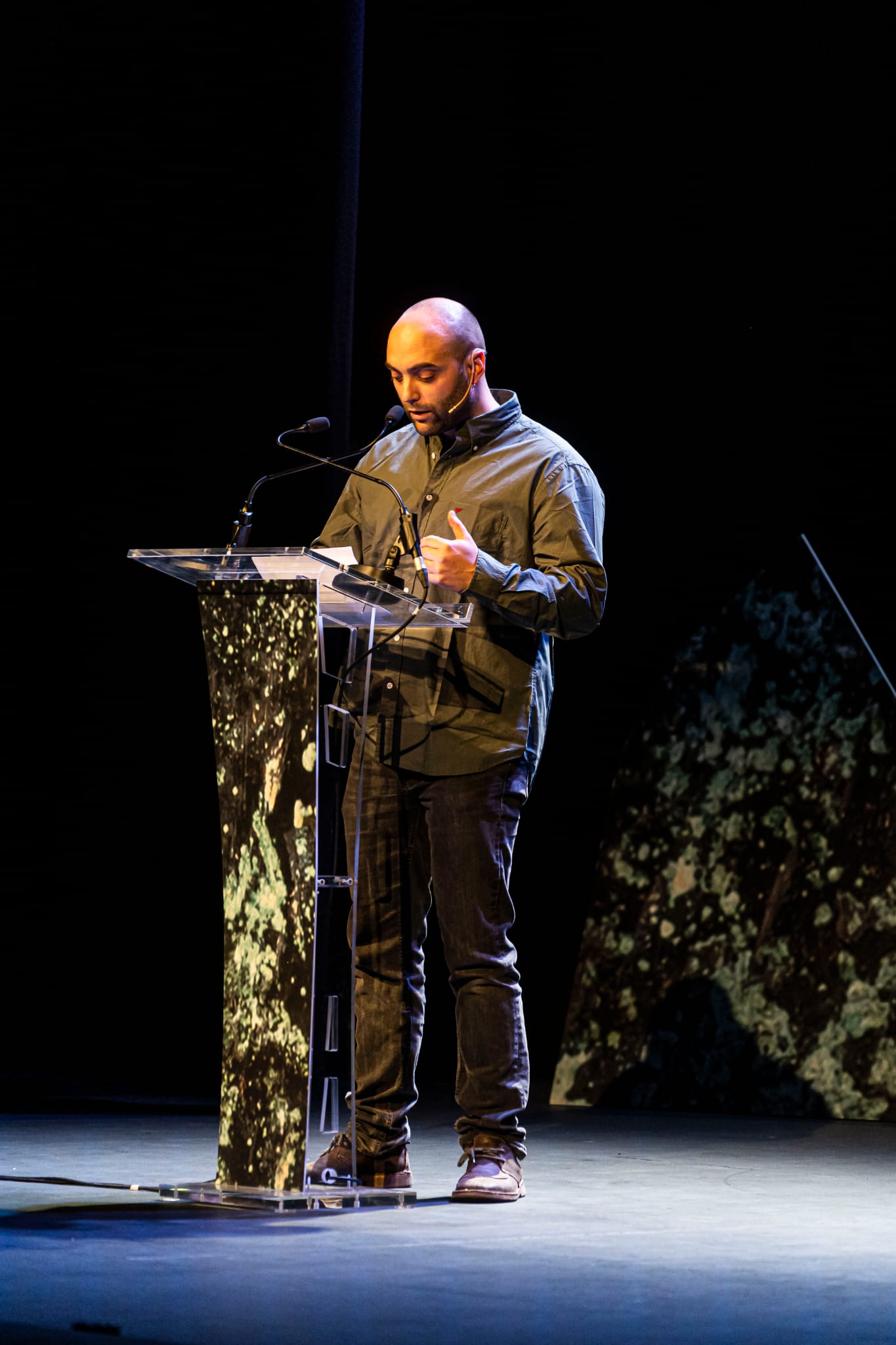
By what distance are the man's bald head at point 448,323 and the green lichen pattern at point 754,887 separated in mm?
1683

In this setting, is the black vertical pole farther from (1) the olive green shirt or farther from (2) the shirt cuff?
(2) the shirt cuff

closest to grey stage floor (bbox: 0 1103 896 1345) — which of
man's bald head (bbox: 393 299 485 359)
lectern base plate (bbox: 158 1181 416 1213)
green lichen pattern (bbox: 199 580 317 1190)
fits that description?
lectern base plate (bbox: 158 1181 416 1213)

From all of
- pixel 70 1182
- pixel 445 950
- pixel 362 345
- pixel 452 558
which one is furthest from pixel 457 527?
pixel 362 345

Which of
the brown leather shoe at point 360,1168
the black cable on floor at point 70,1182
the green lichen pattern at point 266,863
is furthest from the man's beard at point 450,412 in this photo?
the black cable on floor at point 70,1182

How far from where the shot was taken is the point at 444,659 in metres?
2.91

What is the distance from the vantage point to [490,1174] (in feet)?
9.20

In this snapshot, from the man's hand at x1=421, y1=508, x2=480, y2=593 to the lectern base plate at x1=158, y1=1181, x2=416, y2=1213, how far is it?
0.92m

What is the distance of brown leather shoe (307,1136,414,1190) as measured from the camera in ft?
9.06

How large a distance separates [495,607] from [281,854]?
0.51 m

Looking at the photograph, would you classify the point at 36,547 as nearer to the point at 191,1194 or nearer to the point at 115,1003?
the point at 115,1003

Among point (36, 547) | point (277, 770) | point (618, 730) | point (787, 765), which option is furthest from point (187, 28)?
point (277, 770)

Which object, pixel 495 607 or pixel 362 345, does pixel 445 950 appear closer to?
pixel 495 607

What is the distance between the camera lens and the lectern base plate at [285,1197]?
2592 millimetres

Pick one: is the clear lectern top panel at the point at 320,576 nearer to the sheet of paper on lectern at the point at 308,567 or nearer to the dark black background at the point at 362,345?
the sheet of paper on lectern at the point at 308,567
